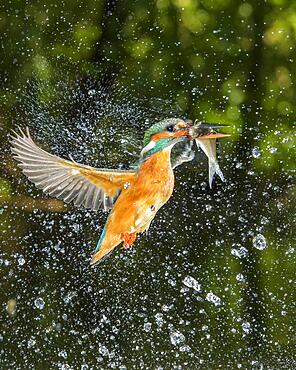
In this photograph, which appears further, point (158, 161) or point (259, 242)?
point (259, 242)

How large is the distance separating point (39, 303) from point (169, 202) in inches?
15.1

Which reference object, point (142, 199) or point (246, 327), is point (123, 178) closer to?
point (142, 199)

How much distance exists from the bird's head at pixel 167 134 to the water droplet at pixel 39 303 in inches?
31.5

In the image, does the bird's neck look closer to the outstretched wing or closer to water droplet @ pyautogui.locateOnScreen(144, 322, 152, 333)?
the outstretched wing

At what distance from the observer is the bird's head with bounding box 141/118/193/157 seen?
0.94m

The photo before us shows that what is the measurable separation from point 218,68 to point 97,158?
0.33 meters

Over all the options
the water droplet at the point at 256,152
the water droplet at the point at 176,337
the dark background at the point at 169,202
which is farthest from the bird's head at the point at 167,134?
the water droplet at the point at 176,337

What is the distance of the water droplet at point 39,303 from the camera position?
1.67 m

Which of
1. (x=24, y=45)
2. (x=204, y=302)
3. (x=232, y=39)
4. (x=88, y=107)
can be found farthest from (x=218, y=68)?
(x=204, y=302)

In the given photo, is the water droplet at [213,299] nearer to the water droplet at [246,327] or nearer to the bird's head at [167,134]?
the water droplet at [246,327]

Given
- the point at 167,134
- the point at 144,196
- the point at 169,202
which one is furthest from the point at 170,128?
the point at 169,202

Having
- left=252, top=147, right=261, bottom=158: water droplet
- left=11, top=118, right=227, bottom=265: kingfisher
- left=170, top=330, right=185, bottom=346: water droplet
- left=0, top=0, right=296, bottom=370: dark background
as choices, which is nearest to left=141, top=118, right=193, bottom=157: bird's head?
left=11, top=118, right=227, bottom=265: kingfisher

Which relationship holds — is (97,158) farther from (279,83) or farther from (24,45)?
(279,83)

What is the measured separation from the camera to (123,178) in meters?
1.02
